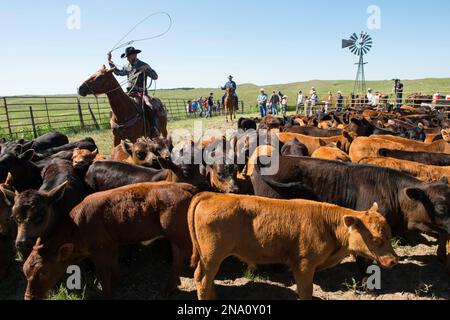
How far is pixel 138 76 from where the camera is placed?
1019 centimetres

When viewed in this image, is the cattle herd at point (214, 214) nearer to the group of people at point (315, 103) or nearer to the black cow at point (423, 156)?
the black cow at point (423, 156)

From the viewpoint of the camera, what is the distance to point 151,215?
13.1ft

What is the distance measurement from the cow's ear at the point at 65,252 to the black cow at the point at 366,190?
8.20 ft

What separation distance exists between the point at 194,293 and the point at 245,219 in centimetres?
134

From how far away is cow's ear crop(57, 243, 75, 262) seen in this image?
3.83 meters

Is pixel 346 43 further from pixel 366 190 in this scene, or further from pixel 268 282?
pixel 268 282

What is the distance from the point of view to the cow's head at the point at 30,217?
12.1 feet

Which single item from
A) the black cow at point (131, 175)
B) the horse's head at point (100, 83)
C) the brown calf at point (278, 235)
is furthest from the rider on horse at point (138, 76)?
the brown calf at point (278, 235)

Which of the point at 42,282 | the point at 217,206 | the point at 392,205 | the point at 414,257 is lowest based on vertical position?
the point at 414,257

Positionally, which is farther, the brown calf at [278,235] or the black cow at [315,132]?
the black cow at [315,132]

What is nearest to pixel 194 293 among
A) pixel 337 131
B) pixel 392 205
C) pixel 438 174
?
pixel 392 205

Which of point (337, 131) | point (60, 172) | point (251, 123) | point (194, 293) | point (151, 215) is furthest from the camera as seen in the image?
point (251, 123)

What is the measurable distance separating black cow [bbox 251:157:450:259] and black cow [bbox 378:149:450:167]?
170cm
